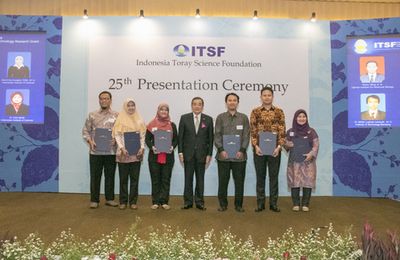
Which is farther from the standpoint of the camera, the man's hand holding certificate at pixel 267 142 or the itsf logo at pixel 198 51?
the itsf logo at pixel 198 51

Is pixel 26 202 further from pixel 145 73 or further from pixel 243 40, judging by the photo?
pixel 243 40

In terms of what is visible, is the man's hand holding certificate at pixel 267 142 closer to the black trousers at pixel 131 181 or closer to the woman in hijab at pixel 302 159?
the woman in hijab at pixel 302 159

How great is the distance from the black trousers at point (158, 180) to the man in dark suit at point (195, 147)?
8.7 inches

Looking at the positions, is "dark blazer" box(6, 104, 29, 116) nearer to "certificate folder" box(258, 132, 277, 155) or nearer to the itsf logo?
the itsf logo

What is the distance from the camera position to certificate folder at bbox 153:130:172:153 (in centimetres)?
509

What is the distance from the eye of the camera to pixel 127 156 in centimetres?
510

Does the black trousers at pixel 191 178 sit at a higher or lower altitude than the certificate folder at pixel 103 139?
lower

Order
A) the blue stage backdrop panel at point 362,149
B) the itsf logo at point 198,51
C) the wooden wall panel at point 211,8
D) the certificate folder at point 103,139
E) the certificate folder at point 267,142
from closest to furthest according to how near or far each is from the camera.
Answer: the certificate folder at point 267,142 → the certificate folder at point 103,139 → the blue stage backdrop panel at point 362,149 → the itsf logo at point 198,51 → the wooden wall panel at point 211,8

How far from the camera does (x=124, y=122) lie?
515cm

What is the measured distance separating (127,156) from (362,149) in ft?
12.0

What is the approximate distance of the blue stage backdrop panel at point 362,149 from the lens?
637cm

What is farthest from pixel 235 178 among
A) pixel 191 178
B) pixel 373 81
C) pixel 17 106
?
pixel 17 106

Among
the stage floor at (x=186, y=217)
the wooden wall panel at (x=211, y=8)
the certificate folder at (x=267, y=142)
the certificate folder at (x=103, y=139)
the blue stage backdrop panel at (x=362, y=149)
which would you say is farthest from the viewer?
the wooden wall panel at (x=211, y=8)

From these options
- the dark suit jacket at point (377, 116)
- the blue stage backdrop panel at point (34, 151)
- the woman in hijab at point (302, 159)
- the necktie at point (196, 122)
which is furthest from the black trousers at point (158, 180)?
the dark suit jacket at point (377, 116)
